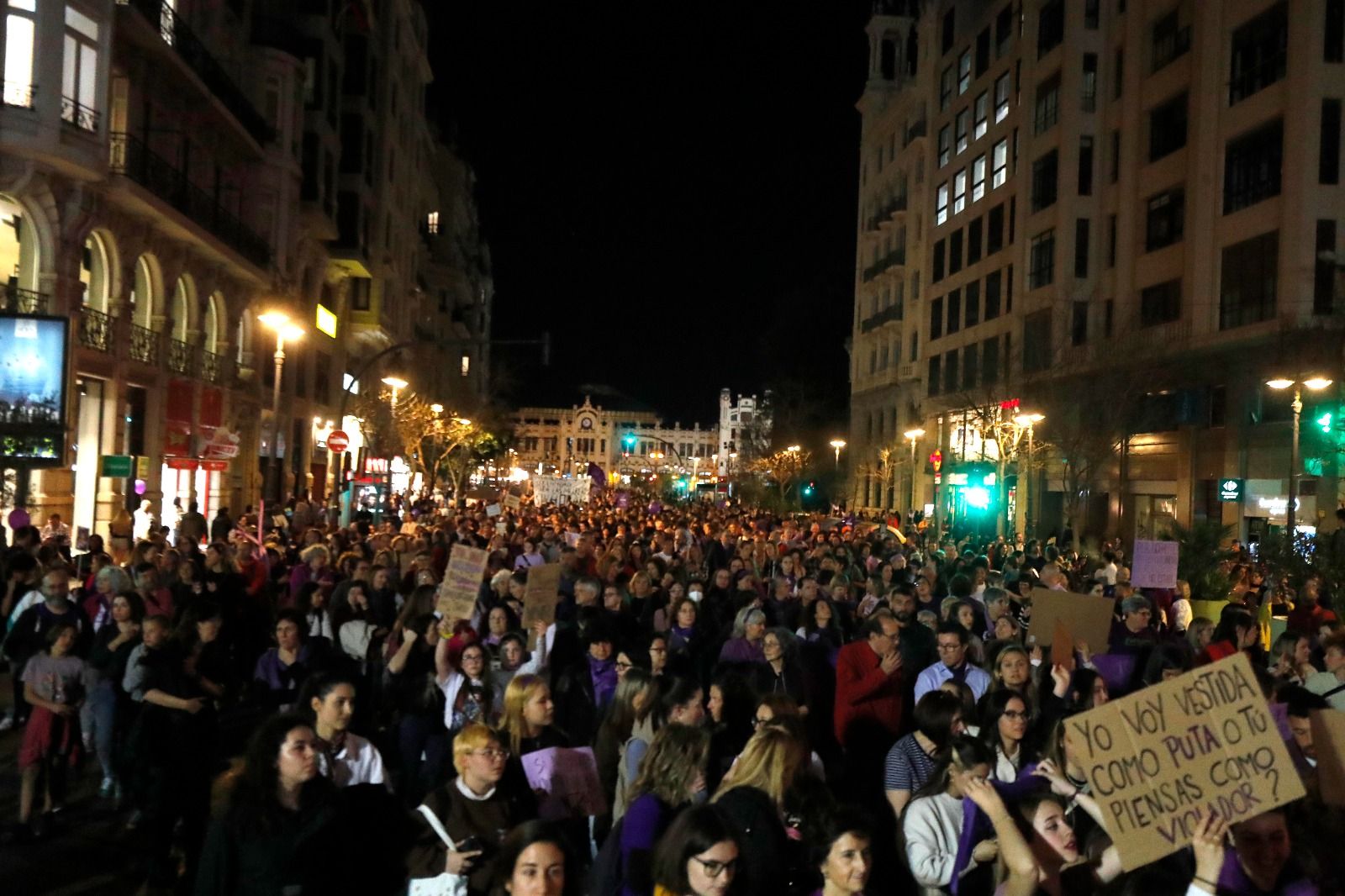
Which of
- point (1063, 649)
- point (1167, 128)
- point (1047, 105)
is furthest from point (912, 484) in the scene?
point (1063, 649)

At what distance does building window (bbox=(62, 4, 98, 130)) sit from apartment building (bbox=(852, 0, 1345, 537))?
2254 centimetres

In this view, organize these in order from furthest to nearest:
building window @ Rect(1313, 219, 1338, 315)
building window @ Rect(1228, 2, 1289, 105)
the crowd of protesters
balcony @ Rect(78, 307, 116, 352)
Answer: building window @ Rect(1228, 2, 1289, 105)
building window @ Rect(1313, 219, 1338, 315)
balcony @ Rect(78, 307, 116, 352)
the crowd of protesters

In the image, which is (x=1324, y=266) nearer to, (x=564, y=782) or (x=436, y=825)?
(x=564, y=782)

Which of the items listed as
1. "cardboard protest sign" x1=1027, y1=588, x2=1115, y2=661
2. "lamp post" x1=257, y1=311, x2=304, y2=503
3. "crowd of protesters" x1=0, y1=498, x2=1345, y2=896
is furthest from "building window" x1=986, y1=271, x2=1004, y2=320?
"cardboard protest sign" x1=1027, y1=588, x2=1115, y2=661

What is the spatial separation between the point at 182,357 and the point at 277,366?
6.63 meters

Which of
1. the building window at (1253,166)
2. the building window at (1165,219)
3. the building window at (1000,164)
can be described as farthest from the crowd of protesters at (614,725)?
the building window at (1000,164)

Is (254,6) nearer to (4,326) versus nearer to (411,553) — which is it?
(4,326)

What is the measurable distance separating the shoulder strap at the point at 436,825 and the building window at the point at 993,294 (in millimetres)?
43199

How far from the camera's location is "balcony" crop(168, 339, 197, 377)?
2797 centimetres

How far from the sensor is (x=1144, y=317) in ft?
116

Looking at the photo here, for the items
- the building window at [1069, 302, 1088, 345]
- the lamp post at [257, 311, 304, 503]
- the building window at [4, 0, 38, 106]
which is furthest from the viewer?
the building window at [1069, 302, 1088, 345]

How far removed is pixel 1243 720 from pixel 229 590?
988 centimetres

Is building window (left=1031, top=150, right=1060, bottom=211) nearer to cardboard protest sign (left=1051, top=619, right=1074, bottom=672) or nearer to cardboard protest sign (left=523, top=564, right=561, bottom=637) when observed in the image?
cardboard protest sign (left=1051, top=619, right=1074, bottom=672)

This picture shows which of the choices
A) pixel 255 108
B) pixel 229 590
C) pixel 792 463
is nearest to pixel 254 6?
pixel 255 108
